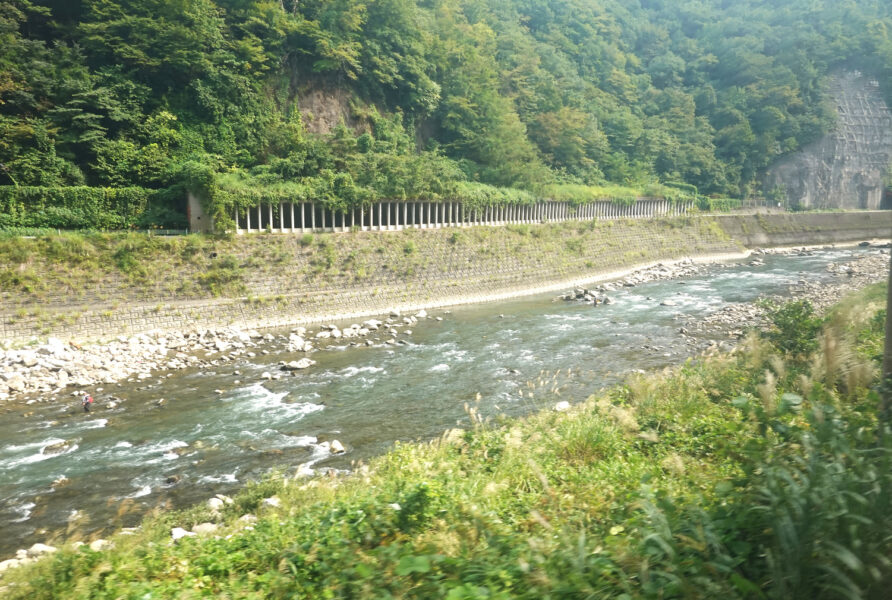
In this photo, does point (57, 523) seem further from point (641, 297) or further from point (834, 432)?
point (641, 297)

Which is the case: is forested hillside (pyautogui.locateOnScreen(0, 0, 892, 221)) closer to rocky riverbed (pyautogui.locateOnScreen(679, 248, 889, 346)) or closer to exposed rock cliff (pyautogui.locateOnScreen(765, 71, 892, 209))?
exposed rock cliff (pyautogui.locateOnScreen(765, 71, 892, 209))

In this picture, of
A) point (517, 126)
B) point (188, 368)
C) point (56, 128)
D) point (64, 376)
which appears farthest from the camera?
point (517, 126)

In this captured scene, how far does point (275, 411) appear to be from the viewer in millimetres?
14383

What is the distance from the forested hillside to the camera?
25422mm

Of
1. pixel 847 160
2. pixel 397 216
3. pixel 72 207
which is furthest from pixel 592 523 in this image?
pixel 847 160

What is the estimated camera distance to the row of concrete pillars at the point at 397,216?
87.1 feet

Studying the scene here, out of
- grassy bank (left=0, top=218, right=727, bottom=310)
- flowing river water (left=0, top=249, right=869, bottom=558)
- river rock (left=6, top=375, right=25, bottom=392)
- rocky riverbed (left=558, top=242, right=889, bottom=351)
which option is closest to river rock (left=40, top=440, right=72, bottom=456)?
flowing river water (left=0, top=249, right=869, bottom=558)

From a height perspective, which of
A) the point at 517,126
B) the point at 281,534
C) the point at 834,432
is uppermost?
the point at 517,126

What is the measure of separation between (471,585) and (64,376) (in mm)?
17628

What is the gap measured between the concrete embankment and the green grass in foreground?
15030mm

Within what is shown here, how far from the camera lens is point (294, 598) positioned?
4.34 m

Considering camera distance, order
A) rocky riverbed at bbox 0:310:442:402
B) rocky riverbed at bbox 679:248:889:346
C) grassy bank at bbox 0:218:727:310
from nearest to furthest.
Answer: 1. rocky riverbed at bbox 0:310:442:402
2. grassy bank at bbox 0:218:727:310
3. rocky riverbed at bbox 679:248:889:346

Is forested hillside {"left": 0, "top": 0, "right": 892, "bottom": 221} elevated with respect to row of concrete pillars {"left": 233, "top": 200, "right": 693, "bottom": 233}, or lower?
elevated

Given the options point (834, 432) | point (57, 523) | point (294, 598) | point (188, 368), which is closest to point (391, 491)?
point (294, 598)
